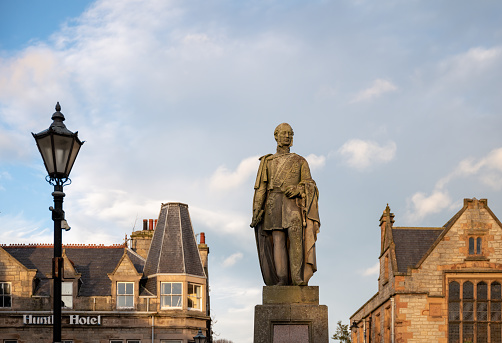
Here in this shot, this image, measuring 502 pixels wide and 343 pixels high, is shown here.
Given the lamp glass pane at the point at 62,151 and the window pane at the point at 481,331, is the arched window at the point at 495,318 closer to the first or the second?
the window pane at the point at 481,331

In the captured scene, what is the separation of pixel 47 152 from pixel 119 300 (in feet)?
129

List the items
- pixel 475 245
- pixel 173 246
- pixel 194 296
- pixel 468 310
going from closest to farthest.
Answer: pixel 468 310 → pixel 475 245 → pixel 194 296 → pixel 173 246

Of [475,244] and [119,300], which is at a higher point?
[475,244]

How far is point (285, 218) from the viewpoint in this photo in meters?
13.6

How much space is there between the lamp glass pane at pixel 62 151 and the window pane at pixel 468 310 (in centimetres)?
4117

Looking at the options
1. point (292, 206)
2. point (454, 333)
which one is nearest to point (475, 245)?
point (454, 333)

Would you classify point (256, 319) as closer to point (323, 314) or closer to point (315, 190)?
point (323, 314)

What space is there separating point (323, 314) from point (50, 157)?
4.93 metres

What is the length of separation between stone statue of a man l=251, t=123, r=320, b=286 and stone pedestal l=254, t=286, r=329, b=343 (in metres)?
0.29

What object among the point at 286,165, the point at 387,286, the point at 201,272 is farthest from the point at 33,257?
the point at 286,165

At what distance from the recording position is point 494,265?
4984 centimetres

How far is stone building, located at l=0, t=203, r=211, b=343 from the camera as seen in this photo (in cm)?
4938

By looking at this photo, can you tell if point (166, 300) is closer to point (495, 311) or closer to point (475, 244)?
point (475, 244)

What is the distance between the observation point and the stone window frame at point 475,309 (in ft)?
161
